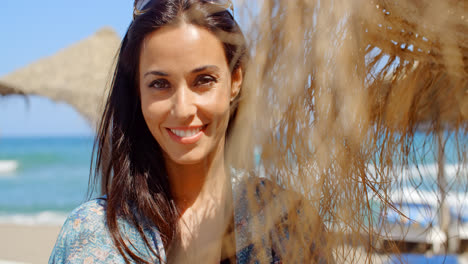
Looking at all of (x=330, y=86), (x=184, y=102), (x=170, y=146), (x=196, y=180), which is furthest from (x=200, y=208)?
(x=330, y=86)

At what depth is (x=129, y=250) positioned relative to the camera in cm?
106

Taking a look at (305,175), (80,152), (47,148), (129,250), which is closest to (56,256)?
(129,250)

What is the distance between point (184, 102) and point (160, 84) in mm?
89

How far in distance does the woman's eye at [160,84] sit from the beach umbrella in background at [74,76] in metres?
2.95

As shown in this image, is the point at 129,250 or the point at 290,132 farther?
the point at 129,250

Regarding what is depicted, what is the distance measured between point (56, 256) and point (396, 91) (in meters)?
0.92

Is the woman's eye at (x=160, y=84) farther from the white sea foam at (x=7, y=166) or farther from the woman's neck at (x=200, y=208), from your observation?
the white sea foam at (x=7, y=166)

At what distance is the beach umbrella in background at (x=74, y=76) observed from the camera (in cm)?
410


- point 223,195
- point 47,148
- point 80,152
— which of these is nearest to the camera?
point 223,195

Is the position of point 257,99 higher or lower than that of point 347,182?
higher

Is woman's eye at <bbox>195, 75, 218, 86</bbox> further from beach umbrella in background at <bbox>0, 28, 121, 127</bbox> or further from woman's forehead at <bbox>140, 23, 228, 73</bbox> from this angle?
beach umbrella in background at <bbox>0, 28, 121, 127</bbox>

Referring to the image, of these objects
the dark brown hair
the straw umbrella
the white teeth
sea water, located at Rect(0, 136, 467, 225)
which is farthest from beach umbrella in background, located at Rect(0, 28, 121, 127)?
sea water, located at Rect(0, 136, 467, 225)

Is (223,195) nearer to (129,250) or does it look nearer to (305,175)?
(129,250)

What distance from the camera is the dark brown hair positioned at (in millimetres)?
1084
